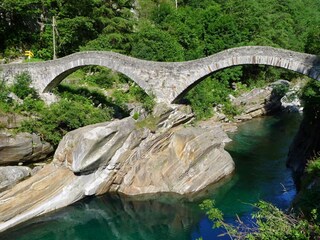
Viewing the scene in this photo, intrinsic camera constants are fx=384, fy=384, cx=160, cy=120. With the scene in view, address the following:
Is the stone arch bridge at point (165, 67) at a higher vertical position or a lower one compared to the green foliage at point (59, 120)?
higher

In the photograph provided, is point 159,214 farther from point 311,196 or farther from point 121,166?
point 311,196

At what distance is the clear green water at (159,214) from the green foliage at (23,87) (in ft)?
27.8

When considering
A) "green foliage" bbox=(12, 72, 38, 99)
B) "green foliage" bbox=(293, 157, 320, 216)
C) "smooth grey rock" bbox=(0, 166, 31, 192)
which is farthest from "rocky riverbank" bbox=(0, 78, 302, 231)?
"green foliage" bbox=(12, 72, 38, 99)

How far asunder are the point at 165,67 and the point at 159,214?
786cm

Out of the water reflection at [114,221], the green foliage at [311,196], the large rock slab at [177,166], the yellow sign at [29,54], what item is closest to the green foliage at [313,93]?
the large rock slab at [177,166]

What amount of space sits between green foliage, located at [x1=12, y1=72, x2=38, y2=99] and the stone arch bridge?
342 millimetres

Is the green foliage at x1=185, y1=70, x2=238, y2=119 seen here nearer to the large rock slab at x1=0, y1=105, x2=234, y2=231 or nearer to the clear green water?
the large rock slab at x1=0, y1=105, x2=234, y2=231

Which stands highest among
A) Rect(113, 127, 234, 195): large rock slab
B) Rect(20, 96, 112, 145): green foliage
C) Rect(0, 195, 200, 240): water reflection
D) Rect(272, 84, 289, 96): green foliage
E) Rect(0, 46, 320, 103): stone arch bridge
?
Rect(0, 46, 320, 103): stone arch bridge

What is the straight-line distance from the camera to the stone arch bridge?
54.4 feet

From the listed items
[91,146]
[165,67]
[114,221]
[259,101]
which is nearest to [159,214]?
[114,221]

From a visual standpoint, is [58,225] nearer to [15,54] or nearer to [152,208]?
[152,208]

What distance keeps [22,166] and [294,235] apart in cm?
1346

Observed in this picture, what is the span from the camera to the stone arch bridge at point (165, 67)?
16578mm

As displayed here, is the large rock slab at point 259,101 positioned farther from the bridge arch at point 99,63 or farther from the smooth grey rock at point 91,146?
the smooth grey rock at point 91,146
